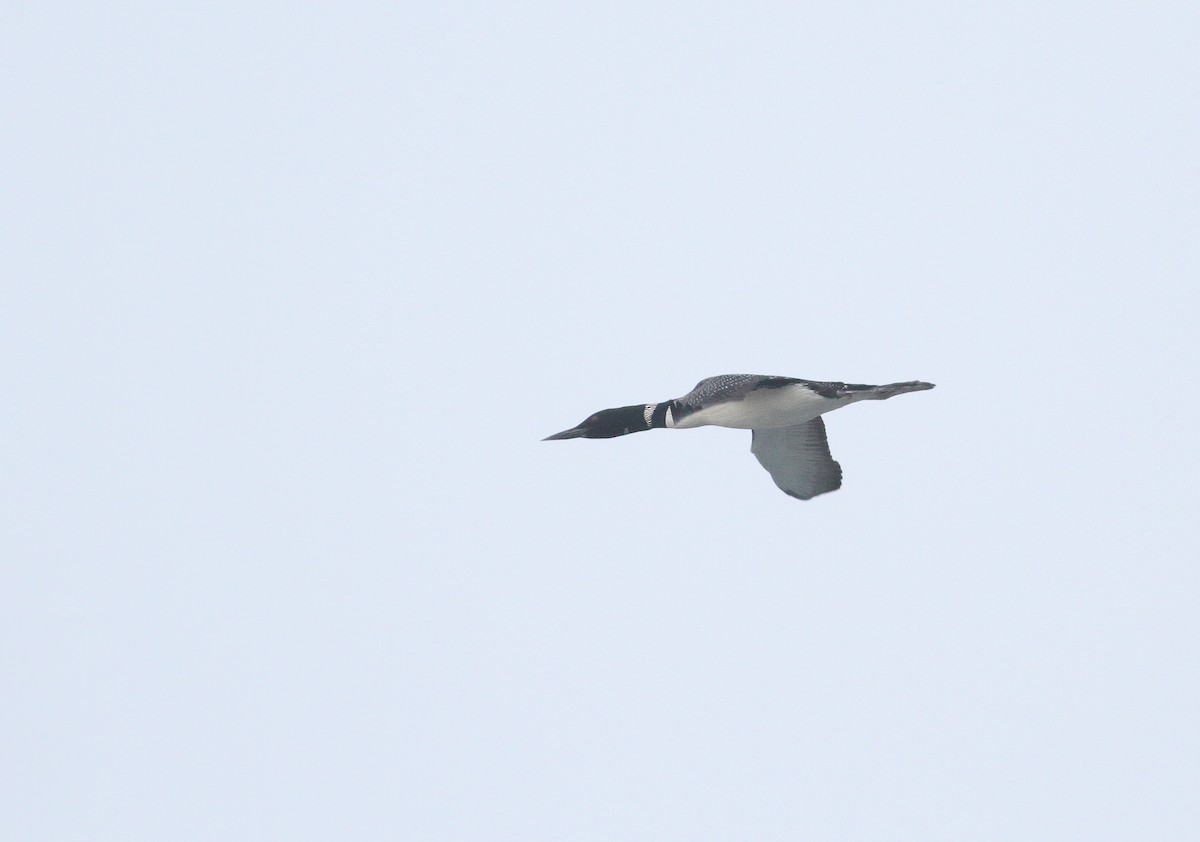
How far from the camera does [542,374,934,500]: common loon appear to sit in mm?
16719

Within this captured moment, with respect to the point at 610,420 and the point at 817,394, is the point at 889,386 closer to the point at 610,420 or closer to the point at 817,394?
the point at 817,394

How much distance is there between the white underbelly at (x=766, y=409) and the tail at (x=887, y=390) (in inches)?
11.3

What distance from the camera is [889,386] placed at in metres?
16.3

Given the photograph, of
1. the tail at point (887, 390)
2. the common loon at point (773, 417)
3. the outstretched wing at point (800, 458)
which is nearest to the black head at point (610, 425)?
the common loon at point (773, 417)

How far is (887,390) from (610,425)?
372cm

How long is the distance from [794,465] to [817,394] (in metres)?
2.61

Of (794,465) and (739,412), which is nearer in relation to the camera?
(739,412)

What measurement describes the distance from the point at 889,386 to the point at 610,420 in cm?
374

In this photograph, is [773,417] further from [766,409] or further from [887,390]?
[887,390]

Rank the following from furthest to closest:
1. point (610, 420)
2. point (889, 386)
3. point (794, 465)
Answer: point (794, 465) < point (610, 420) < point (889, 386)

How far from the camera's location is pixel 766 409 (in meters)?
17.2

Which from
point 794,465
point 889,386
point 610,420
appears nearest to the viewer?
point 889,386

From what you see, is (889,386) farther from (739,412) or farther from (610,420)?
(610,420)

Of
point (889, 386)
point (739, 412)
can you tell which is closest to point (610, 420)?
point (739, 412)
